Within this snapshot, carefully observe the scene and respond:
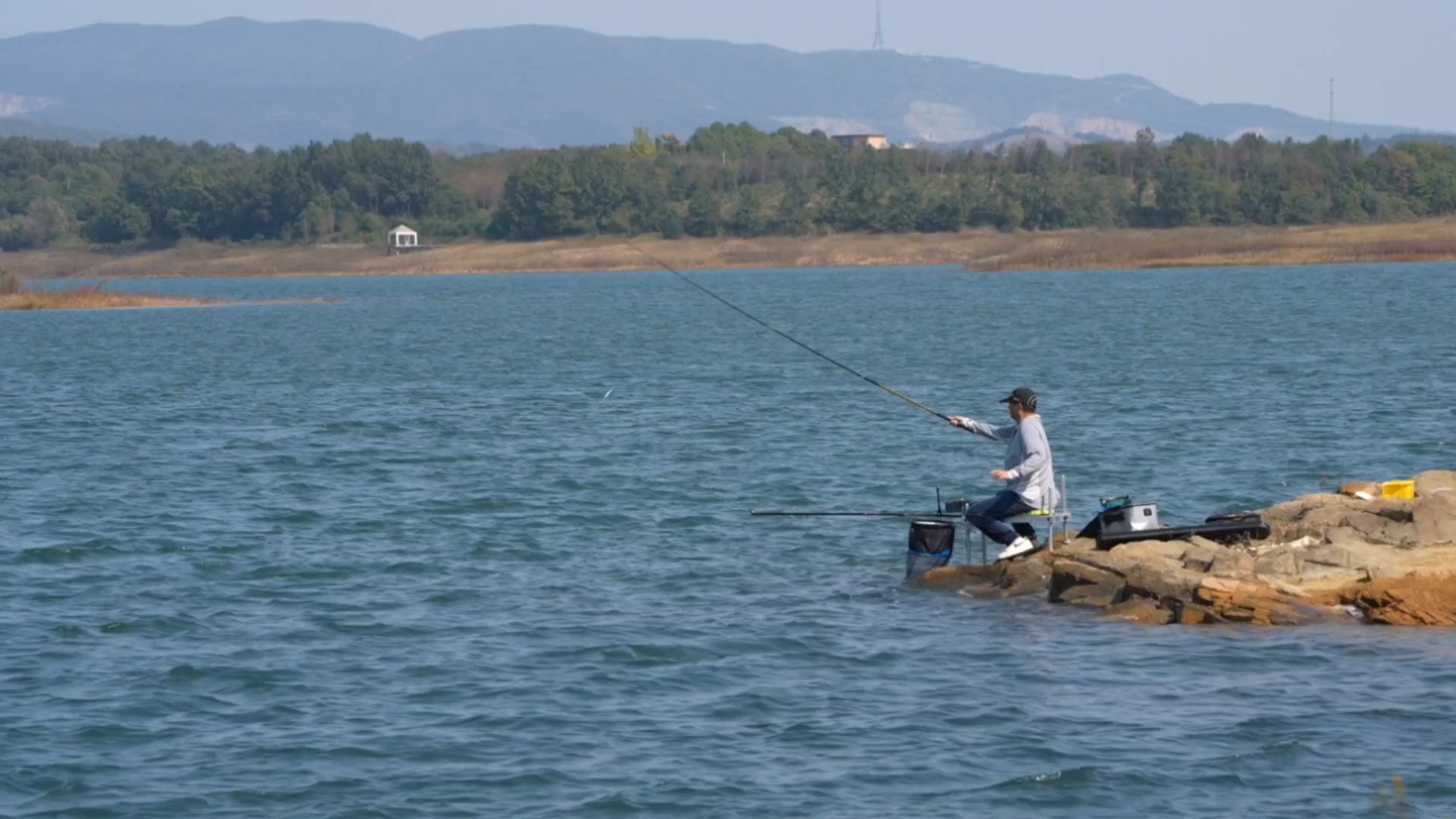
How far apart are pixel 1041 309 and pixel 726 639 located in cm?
4976

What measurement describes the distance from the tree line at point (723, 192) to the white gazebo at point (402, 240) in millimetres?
3653

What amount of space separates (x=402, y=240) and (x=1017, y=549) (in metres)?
120

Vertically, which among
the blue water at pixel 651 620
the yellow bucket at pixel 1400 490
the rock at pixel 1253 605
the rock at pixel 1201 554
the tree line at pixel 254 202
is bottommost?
the blue water at pixel 651 620

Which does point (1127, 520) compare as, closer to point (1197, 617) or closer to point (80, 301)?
point (1197, 617)

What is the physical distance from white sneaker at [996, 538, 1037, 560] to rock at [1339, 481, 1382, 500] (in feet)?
10.7

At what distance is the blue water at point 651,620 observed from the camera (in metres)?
11.6

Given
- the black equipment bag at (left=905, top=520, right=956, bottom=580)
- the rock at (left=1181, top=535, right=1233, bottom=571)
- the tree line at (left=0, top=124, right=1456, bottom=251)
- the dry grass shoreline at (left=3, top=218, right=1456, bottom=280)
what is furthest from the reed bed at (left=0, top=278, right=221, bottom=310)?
the rock at (left=1181, top=535, right=1233, bottom=571)

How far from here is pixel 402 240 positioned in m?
134

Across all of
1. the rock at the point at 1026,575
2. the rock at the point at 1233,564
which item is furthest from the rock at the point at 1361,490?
the rock at the point at 1026,575

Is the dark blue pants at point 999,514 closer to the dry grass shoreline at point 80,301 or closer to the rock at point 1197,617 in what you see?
the rock at point 1197,617

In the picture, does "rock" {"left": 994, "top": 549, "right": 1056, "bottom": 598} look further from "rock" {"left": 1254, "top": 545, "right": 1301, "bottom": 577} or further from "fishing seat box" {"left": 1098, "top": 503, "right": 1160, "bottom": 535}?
"rock" {"left": 1254, "top": 545, "right": 1301, "bottom": 577}

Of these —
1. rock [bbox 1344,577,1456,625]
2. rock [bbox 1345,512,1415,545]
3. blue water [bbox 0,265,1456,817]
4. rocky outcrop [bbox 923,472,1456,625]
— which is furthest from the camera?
rock [bbox 1345,512,1415,545]

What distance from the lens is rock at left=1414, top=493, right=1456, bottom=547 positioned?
15.7 m

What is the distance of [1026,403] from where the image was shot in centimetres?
1616
